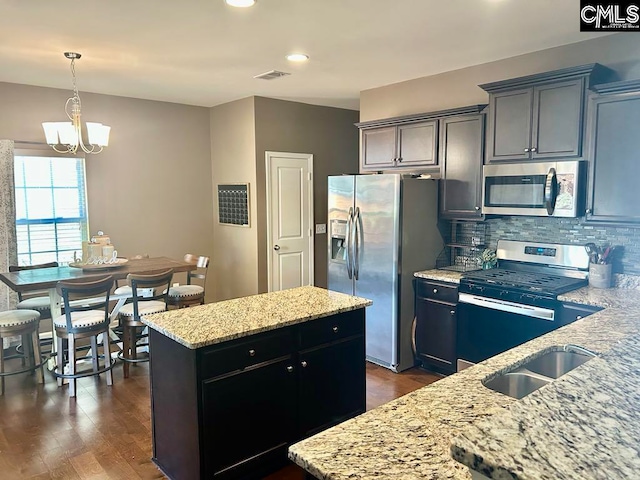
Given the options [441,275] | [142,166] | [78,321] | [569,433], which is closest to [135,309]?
[78,321]

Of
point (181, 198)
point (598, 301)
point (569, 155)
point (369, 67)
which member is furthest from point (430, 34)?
point (181, 198)

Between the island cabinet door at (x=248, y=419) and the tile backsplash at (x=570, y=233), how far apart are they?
94.3 inches

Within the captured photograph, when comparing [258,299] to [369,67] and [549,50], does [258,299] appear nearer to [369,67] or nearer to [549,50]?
[369,67]

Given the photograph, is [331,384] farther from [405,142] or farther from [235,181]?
[235,181]

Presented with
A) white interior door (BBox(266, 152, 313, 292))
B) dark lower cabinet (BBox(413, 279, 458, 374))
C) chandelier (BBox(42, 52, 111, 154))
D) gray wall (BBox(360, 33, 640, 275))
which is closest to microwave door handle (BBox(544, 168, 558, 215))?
gray wall (BBox(360, 33, 640, 275))

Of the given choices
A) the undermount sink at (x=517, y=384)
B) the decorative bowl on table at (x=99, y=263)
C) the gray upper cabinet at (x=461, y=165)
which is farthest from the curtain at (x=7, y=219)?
the undermount sink at (x=517, y=384)

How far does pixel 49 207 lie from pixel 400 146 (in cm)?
366

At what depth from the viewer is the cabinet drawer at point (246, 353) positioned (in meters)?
2.27

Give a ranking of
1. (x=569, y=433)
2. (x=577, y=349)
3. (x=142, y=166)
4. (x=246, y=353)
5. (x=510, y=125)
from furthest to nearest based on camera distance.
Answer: (x=142, y=166)
(x=510, y=125)
(x=246, y=353)
(x=577, y=349)
(x=569, y=433)

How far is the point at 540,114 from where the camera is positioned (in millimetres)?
3430

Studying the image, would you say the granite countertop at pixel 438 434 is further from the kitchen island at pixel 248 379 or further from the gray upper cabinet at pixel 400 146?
the gray upper cabinet at pixel 400 146

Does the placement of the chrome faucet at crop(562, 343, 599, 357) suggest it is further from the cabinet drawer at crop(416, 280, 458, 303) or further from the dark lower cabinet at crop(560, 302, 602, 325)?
the cabinet drawer at crop(416, 280, 458, 303)

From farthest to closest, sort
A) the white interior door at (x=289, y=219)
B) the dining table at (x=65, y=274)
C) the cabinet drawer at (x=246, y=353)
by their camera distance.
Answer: the white interior door at (x=289, y=219)
the dining table at (x=65, y=274)
the cabinet drawer at (x=246, y=353)

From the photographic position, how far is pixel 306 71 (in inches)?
169
